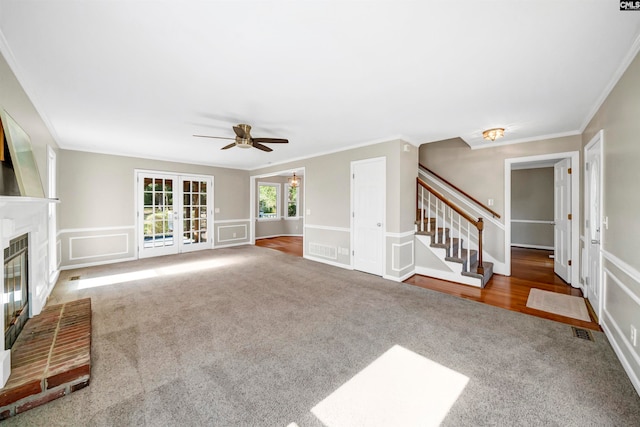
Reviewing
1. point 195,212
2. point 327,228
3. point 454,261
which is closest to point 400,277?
point 454,261

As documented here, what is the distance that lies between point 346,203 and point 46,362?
428 cm

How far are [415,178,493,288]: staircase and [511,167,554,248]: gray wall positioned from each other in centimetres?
360

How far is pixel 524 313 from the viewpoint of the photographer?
2.92 meters

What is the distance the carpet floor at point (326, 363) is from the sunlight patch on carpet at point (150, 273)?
44cm

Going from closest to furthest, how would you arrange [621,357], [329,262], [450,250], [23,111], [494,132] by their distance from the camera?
[621,357], [23,111], [494,132], [450,250], [329,262]

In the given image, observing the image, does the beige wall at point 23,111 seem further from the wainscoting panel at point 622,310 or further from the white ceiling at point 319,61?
the wainscoting panel at point 622,310

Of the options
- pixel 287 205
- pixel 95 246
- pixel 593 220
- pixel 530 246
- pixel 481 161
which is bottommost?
pixel 530 246

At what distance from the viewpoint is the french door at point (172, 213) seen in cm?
591

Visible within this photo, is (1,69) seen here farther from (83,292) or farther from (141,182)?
(141,182)

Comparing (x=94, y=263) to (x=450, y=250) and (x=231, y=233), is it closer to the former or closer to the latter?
(x=231, y=233)

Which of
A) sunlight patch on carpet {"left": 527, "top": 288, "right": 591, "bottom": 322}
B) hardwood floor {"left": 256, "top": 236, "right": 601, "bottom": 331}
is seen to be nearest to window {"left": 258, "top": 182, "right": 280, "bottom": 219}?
hardwood floor {"left": 256, "top": 236, "right": 601, "bottom": 331}

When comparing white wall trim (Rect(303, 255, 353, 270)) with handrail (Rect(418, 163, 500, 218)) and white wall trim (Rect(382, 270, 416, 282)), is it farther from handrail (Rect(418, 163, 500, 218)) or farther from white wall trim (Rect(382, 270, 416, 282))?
handrail (Rect(418, 163, 500, 218))

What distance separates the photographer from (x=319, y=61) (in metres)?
2.04

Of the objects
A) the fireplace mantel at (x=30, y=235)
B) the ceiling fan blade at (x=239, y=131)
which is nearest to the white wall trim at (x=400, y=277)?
the ceiling fan blade at (x=239, y=131)
